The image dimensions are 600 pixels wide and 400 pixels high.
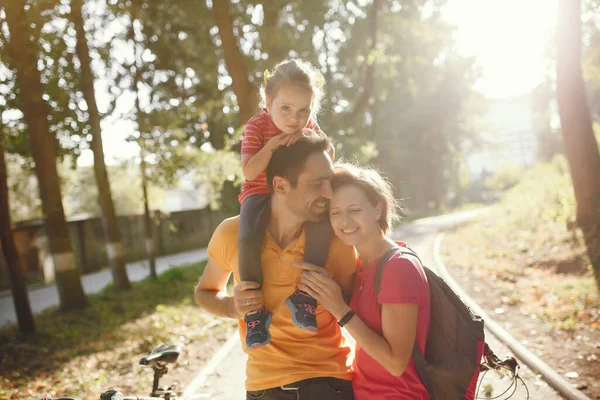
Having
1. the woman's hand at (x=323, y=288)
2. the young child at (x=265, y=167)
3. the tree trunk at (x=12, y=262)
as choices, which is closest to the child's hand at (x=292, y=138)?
the young child at (x=265, y=167)

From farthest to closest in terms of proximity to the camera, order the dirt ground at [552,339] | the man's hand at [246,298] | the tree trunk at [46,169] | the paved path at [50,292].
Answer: the paved path at [50,292] < the tree trunk at [46,169] < the dirt ground at [552,339] < the man's hand at [246,298]

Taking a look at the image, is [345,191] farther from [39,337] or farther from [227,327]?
[39,337]

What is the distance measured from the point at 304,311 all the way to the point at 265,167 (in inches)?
33.1

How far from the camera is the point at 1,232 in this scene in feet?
31.8

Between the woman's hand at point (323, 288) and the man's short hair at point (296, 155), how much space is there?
0.43 m

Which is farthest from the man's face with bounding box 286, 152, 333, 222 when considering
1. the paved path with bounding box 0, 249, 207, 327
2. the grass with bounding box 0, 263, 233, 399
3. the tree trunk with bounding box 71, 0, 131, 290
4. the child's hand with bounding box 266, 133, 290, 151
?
the paved path with bounding box 0, 249, 207, 327

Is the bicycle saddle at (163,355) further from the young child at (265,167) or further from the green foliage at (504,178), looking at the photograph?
the green foliage at (504,178)

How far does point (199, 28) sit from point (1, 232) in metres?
9.83

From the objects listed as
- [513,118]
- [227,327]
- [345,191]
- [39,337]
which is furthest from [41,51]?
[513,118]

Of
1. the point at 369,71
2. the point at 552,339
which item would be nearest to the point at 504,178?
the point at 369,71

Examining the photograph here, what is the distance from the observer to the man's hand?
2506 millimetres

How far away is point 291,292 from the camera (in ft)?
8.70

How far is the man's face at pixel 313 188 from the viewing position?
248 centimetres

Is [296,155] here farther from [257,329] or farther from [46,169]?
[46,169]
